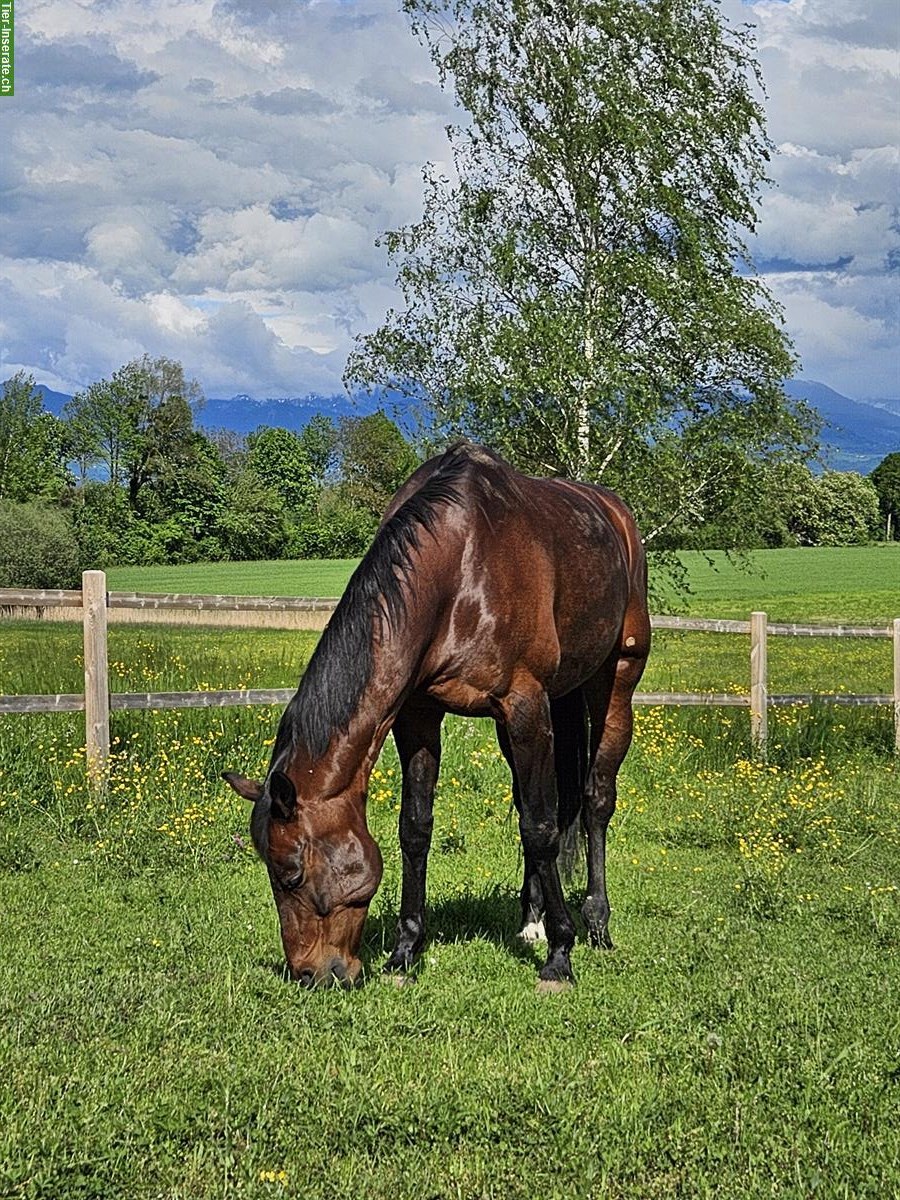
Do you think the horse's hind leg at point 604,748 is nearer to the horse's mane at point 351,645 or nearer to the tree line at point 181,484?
the horse's mane at point 351,645

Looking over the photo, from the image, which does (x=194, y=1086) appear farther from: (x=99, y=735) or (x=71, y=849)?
(x=99, y=735)

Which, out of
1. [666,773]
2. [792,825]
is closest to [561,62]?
[666,773]

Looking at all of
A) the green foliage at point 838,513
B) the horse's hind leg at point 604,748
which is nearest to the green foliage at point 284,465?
the green foliage at point 838,513

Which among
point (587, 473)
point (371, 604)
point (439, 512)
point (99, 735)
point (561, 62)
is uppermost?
point (561, 62)

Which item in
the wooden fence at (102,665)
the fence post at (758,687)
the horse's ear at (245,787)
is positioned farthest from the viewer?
the fence post at (758,687)

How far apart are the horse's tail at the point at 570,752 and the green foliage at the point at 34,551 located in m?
31.2

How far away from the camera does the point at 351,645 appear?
14.9 feet

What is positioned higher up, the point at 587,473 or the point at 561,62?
the point at 561,62

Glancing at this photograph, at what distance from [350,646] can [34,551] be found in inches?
1334

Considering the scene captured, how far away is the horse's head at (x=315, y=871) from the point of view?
171 inches

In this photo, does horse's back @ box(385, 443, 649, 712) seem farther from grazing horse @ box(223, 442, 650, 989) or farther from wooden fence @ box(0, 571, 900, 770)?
wooden fence @ box(0, 571, 900, 770)

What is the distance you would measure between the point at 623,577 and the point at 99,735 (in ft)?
13.6

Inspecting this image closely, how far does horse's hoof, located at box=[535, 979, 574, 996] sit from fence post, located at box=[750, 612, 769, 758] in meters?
6.51

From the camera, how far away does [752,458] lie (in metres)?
17.8
